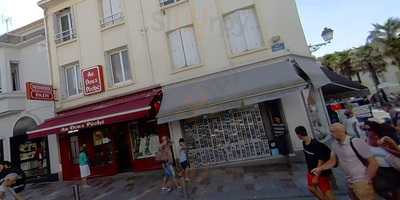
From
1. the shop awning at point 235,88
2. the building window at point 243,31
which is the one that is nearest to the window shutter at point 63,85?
the shop awning at point 235,88

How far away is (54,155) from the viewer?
15453 mm

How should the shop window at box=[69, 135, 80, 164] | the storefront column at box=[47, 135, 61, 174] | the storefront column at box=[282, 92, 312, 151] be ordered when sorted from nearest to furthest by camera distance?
the storefront column at box=[282, 92, 312, 151] → the shop window at box=[69, 135, 80, 164] → the storefront column at box=[47, 135, 61, 174]

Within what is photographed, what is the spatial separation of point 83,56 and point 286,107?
9.92 meters

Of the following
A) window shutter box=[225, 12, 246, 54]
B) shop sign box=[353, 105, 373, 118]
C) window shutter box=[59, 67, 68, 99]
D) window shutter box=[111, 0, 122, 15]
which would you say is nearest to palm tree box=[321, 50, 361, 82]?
shop sign box=[353, 105, 373, 118]

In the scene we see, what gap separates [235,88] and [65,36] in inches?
387

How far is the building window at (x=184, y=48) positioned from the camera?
1353cm

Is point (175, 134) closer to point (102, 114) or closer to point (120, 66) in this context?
point (102, 114)

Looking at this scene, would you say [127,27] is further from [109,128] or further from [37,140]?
[37,140]

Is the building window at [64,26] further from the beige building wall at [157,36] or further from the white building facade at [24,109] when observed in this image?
the white building facade at [24,109]

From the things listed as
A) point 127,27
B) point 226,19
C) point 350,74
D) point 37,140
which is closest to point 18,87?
point 37,140

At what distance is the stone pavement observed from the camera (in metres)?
8.03

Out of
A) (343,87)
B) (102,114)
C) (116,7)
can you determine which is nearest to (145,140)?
(102,114)

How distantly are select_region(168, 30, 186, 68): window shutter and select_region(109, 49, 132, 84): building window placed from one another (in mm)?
2326

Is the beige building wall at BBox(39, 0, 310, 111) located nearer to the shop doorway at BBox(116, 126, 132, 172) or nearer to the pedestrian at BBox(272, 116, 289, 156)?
the shop doorway at BBox(116, 126, 132, 172)
